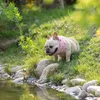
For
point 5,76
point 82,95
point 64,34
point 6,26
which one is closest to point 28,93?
point 82,95

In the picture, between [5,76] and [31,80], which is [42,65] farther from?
[5,76]

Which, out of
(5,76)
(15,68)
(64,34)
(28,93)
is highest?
(64,34)

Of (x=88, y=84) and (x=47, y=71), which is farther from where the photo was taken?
(x=47, y=71)

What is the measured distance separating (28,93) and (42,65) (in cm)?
180

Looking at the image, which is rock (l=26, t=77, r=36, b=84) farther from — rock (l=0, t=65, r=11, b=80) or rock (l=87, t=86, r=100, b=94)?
rock (l=87, t=86, r=100, b=94)

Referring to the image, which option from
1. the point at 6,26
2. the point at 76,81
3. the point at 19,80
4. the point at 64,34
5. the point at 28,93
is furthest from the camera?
the point at 6,26

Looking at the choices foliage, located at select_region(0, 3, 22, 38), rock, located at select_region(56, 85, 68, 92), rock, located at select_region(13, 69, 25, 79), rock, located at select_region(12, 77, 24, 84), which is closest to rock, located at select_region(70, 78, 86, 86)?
rock, located at select_region(56, 85, 68, 92)

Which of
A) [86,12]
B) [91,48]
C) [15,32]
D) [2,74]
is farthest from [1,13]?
[86,12]

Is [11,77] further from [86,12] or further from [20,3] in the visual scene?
[86,12]

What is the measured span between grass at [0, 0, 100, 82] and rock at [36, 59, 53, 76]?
0.90ft

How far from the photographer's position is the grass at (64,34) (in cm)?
962

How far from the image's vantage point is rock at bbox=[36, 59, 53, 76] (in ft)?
33.3

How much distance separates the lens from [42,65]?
10234 millimetres

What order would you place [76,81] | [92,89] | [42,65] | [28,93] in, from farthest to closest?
[42,65]
[76,81]
[28,93]
[92,89]
